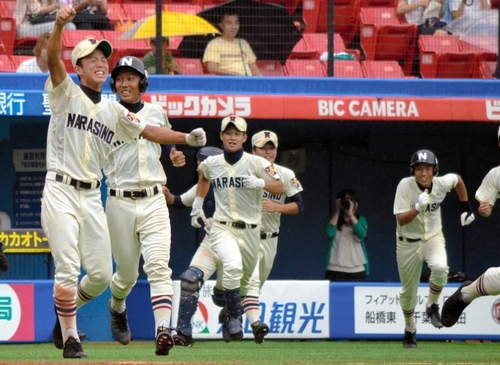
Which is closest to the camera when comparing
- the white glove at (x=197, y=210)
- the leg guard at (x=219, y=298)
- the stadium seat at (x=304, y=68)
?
the leg guard at (x=219, y=298)

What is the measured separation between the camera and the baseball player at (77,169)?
6.48 m

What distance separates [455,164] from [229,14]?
13.5 ft

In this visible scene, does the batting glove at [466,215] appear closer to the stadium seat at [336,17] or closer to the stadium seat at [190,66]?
the stadium seat at [336,17]

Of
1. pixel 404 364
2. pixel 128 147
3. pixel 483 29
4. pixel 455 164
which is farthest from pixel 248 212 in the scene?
pixel 455 164

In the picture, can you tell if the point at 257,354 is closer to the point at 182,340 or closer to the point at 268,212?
the point at 182,340

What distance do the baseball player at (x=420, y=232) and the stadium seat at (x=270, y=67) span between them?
241 cm

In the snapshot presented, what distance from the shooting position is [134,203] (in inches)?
295

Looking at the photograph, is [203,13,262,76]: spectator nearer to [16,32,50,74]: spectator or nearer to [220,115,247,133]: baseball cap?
[16,32,50,74]: spectator

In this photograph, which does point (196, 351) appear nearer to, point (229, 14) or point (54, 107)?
point (54, 107)

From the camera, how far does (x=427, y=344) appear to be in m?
11.2

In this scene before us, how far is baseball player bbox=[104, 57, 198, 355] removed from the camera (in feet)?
23.9

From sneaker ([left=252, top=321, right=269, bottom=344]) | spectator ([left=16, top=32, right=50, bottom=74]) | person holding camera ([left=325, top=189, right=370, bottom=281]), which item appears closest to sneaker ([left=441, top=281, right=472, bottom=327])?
sneaker ([left=252, top=321, right=269, bottom=344])

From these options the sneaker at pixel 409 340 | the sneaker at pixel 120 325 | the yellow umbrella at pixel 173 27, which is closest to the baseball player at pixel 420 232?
the sneaker at pixel 409 340

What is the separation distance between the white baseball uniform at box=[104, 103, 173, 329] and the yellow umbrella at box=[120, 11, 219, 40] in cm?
379
